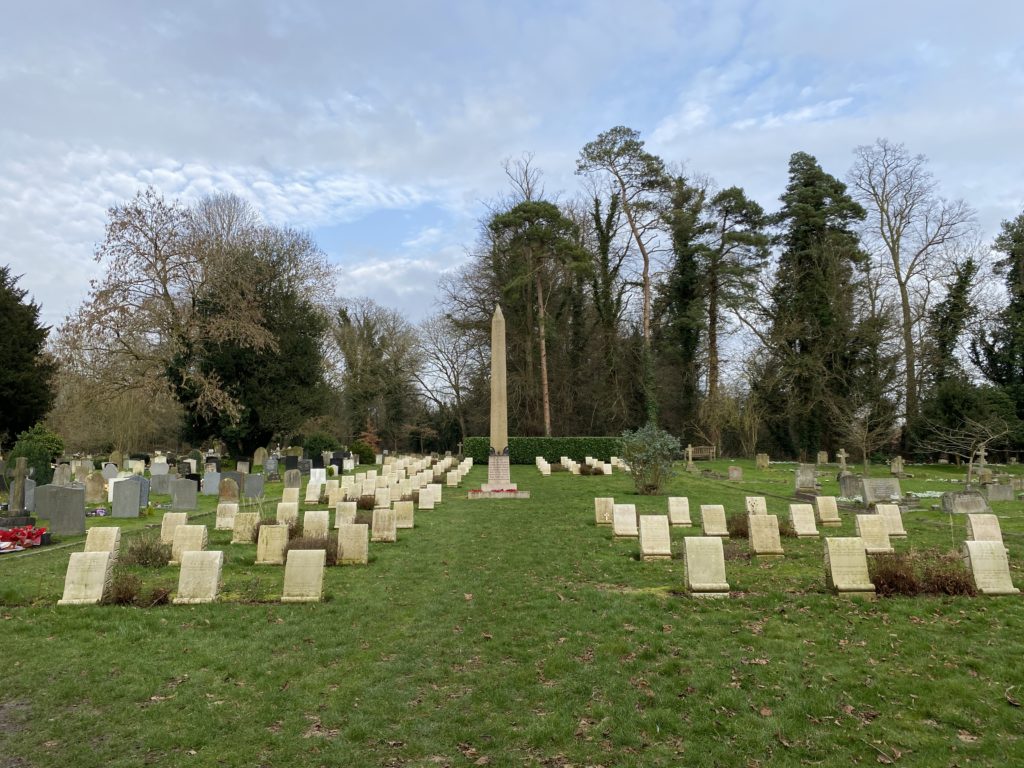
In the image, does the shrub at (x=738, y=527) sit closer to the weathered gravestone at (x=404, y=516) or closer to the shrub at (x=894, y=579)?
the shrub at (x=894, y=579)

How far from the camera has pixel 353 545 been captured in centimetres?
1090

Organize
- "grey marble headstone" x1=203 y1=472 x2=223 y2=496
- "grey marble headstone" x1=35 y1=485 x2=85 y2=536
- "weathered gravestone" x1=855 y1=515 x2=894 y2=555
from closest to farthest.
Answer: "weathered gravestone" x1=855 y1=515 x2=894 y2=555 < "grey marble headstone" x1=35 y1=485 x2=85 y2=536 < "grey marble headstone" x1=203 y1=472 x2=223 y2=496

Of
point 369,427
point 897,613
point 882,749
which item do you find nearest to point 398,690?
point 882,749

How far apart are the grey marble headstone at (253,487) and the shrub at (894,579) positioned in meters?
16.2

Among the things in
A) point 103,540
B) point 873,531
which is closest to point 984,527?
point 873,531

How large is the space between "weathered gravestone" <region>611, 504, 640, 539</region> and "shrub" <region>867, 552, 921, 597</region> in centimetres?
476

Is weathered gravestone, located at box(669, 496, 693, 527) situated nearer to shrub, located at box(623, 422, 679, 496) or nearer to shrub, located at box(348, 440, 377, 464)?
shrub, located at box(623, 422, 679, 496)

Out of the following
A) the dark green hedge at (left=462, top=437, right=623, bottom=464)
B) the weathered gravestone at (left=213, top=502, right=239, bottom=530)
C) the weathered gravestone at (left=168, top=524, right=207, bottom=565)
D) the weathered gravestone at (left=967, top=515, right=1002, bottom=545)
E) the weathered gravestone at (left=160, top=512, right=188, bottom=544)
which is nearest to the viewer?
the weathered gravestone at (left=967, top=515, right=1002, bottom=545)

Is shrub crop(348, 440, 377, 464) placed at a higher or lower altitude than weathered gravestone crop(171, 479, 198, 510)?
higher

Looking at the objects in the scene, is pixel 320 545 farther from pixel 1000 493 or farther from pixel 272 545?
pixel 1000 493

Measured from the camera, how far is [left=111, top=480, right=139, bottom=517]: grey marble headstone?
54.5 feet

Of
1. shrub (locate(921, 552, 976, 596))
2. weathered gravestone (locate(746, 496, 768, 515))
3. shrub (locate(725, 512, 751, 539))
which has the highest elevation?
weathered gravestone (locate(746, 496, 768, 515))

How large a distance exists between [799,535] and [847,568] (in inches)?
177

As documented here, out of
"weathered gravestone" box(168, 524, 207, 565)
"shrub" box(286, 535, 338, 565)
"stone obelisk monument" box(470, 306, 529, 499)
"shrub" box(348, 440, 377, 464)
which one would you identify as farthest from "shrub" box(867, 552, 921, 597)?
"shrub" box(348, 440, 377, 464)
